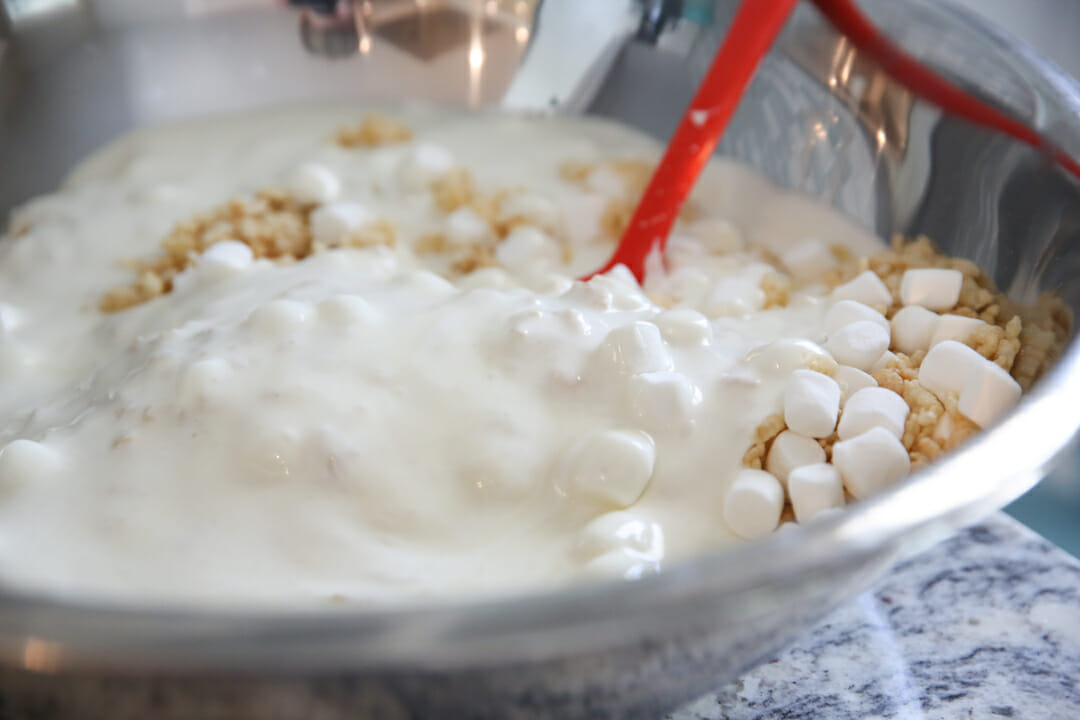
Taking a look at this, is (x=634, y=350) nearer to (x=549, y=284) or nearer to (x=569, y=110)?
(x=549, y=284)

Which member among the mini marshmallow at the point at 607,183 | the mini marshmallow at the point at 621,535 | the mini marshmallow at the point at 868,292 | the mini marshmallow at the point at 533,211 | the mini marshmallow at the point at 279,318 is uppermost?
the mini marshmallow at the point at 868,292

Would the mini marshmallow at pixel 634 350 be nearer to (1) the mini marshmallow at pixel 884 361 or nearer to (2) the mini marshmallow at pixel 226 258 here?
(1) the mini marshmallow at pixel 884 361

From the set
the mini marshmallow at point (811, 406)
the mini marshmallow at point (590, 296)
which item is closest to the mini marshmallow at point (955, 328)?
the mini marshmallow at point (811, 406)

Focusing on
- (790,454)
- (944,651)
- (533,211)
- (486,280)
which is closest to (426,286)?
(486,280)

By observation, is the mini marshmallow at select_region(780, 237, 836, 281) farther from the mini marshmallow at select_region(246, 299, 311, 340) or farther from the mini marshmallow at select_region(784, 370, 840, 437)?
the mini marshmallow at select_region(246, 299, 311, 340)

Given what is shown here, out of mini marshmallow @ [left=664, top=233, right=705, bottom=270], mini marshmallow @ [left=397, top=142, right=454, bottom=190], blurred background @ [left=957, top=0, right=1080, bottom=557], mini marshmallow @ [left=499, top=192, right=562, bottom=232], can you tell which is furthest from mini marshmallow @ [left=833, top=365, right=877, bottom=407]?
blurred background @ [left=957, top=0, right=1080, bottom=557]
